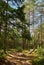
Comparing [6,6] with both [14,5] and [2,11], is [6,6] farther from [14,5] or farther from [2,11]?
[14,5]

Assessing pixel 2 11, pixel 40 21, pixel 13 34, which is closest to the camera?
pixel 2 11

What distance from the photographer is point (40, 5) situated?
2530 centimetres

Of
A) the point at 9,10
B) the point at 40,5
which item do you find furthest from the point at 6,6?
the point at 40,5

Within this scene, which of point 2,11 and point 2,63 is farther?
point 2,63

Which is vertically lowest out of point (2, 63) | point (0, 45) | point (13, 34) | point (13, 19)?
point (2, 63)

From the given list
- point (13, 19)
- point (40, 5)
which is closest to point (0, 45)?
point (13, 19)

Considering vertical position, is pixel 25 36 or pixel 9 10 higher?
pixel 9 10

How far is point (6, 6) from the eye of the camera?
991 cm

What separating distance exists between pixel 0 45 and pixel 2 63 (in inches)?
A: 124

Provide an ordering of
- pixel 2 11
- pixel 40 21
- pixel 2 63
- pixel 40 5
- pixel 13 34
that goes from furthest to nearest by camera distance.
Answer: pixel 40 21
pixel 40 5
pixel 2 63
pixel 13 34
pixel 2 11

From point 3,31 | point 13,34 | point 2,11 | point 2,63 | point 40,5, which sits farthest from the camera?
point 40,5

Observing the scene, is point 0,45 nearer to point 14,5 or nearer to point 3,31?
point 3,31

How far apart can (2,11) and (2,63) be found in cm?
504

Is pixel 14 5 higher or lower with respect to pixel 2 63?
higher
